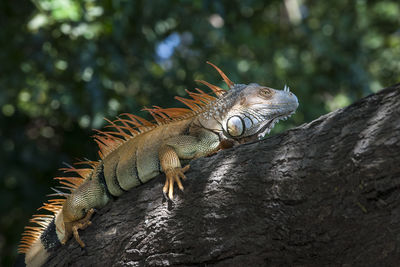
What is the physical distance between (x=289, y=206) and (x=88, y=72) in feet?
14.8

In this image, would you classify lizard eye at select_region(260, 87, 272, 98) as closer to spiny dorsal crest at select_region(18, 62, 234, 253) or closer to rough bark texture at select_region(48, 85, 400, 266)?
spiny dorsal crest at select_region(18, 62, 234, 253)

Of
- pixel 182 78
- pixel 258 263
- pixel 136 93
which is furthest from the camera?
pixel 136 93

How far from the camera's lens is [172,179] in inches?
116

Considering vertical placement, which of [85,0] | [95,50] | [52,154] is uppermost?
[85,0]

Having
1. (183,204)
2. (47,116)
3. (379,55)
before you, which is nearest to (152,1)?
(47,116)

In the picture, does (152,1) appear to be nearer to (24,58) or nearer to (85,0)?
(85,0)

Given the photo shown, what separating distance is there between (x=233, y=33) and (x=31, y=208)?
13.9 feet

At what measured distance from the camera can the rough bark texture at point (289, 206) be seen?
2088mm

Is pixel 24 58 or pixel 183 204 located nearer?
pixel 183 204

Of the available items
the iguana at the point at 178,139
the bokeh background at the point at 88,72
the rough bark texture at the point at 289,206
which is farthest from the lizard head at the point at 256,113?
the bokeh background at the point at 88,72

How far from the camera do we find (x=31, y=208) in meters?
6.66

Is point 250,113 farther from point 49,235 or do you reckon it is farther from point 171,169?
point 49,235

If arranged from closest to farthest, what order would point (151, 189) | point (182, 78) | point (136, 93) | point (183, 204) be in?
point (183, 204) → point (151, 189) → point (182, 78) → point (136, 93)

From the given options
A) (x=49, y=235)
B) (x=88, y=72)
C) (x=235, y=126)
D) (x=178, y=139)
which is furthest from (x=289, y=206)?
(x=88, y=72)
